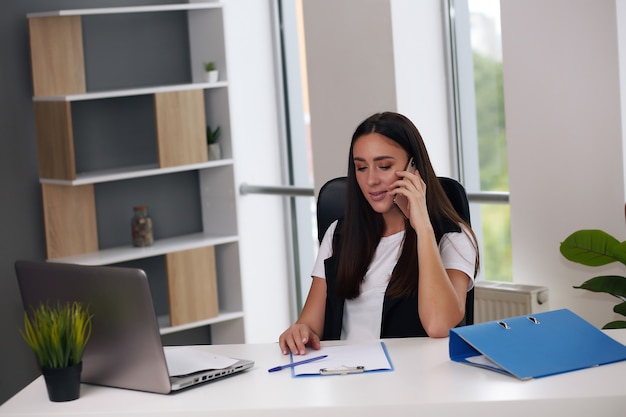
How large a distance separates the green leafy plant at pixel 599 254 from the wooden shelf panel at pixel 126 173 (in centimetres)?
214

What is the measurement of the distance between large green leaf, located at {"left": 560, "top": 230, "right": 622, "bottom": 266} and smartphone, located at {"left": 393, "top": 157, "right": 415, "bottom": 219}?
709 mm

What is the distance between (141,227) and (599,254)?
240 cm

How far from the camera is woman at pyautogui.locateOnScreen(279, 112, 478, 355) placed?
248 cm

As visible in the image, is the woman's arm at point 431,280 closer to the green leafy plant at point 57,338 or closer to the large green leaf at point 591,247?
the large green leaf at point 591,247

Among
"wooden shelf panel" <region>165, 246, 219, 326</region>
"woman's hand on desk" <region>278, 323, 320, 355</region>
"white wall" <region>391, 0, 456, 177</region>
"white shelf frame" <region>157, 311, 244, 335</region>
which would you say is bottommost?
"white shelf frame" <region>157, 311, 244, 335</region>

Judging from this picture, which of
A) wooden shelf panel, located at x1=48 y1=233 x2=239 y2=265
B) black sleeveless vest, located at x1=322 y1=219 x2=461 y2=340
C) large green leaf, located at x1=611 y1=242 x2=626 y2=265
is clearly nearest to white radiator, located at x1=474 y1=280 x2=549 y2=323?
large green leaf, located at x1=611 y1=242 x2=626 y2=265

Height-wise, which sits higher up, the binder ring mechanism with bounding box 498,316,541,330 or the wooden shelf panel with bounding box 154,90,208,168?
the wooden shelf panel with bounding box 154,90,208,168

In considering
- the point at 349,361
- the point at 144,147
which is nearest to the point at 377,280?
the point at 349,361

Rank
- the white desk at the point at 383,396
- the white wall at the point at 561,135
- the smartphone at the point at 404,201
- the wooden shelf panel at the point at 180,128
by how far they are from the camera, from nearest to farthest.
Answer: the white desk at the point at 383,396 → the smartphone at the point at 404,201 → the white wall at the point at 561,135 → the wooden shelf panel at the point at 180,128

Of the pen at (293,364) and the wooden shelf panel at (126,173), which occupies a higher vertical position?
the wooden shelf panel at (126,173)

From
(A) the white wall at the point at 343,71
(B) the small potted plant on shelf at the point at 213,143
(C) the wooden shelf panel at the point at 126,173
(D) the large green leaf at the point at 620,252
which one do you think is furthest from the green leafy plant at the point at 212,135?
(D) the large green leaf at the point at 620,252

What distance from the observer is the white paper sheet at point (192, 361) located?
207cm

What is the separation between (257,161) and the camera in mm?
4980

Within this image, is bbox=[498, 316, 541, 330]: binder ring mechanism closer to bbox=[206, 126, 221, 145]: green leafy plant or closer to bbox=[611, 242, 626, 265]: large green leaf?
bbox=[611, 242, 626, 265]: large green leaf
